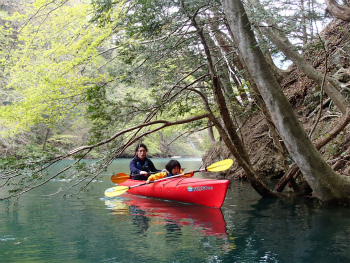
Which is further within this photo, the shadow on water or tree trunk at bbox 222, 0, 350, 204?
tree trunk at bbox 222, 0, 350, 204

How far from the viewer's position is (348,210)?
5.48 metres

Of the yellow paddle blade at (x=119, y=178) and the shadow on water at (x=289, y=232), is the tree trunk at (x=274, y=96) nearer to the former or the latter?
the shadow on water at (x=289, y=232)

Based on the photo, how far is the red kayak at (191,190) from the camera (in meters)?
6.34

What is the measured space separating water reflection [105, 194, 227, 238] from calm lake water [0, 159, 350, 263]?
0.01 meters

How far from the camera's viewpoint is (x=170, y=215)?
5.93 meters

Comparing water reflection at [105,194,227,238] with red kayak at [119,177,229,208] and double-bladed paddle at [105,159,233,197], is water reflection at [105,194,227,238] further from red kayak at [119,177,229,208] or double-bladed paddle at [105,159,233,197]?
double-bladed paddle at [105,159,233,197]

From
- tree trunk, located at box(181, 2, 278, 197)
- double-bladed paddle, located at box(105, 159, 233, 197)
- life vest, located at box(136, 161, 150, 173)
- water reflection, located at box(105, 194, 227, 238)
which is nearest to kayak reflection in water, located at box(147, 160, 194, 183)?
double-bladed paddle, located at box(105, 159, 233, 197)

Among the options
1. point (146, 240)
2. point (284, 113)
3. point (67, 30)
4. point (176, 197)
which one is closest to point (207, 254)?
point (146, 240)

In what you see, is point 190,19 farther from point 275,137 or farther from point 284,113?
point 275,137

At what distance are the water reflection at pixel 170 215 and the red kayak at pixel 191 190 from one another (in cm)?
13

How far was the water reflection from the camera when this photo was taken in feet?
15.8

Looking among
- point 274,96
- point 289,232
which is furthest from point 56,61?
point 289,232

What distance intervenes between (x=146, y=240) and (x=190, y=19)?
3.72 m

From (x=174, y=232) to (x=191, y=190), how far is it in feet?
7.09
